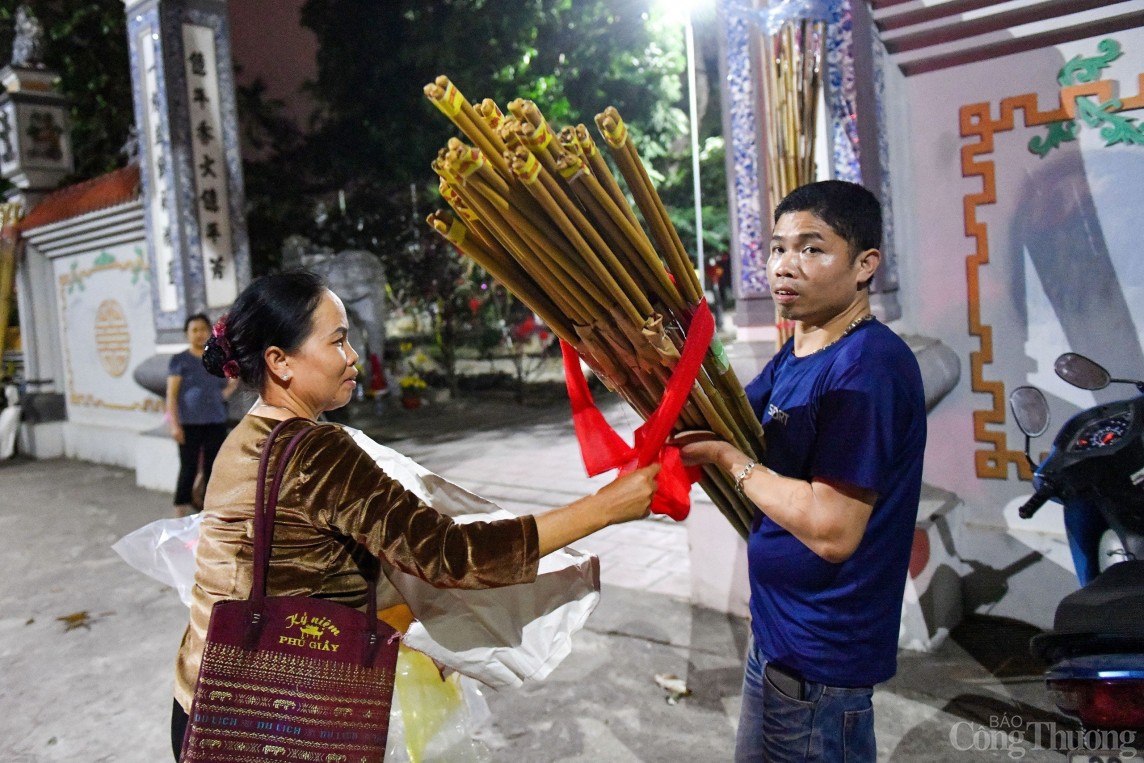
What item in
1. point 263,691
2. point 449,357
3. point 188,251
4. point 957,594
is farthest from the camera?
point 449,357

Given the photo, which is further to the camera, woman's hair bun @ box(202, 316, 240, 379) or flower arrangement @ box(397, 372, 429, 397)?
flower arrangement @ box(397, 372, 429, 397)

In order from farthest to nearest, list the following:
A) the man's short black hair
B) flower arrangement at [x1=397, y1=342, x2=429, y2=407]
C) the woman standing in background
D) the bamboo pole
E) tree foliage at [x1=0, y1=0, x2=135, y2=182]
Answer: flower arrangement at [x1=397, y1=342, x2=429, y2=407]
tree foliage at [x1=0, y1=0, x2=135, y2=182]
the bamboo pole
the woman standing in background
the man's short black hair

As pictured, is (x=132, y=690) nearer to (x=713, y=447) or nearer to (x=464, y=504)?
(x=464, y=504)

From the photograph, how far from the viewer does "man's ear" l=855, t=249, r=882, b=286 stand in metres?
1.48

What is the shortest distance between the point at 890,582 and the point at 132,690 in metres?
3.12

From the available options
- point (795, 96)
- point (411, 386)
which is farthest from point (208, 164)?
point (795, 96)

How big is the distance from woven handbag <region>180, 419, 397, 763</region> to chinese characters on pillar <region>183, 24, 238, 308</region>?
19.6ft

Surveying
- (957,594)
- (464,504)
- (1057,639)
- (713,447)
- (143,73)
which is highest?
(143,73)

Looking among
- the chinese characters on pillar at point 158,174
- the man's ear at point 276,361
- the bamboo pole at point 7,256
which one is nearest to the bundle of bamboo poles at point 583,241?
the man's ear at point 276,361

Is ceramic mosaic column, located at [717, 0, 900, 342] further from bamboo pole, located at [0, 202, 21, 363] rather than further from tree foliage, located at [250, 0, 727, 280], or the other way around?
bamboo pole, located at [0, 202, 21, 363]

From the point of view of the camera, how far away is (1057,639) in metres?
1.85

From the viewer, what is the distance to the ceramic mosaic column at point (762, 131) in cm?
327

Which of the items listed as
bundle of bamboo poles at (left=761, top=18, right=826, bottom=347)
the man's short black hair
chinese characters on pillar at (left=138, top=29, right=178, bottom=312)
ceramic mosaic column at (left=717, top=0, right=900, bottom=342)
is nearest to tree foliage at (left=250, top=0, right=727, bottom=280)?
chinese characters on pillar at (left=138, top=29, right=178, bottom=312)

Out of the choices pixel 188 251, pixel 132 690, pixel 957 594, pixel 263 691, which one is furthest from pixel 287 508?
pixel 188 251
